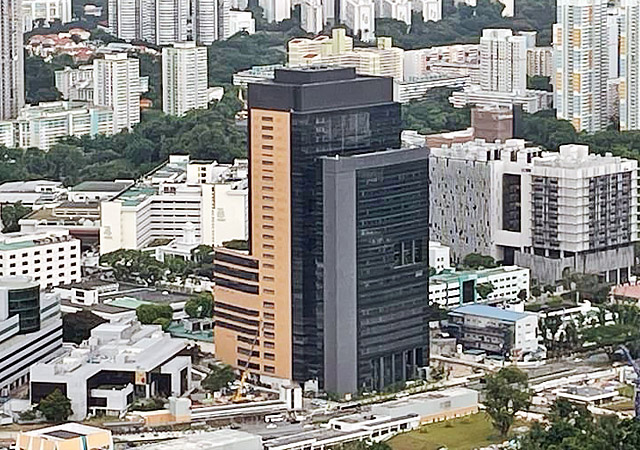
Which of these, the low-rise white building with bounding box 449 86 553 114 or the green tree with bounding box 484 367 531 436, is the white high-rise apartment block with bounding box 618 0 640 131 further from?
the green tree with bounding box 484 367 531 436

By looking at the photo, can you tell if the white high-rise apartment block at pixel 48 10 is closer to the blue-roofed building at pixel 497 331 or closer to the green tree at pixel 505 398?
the blue-roofed building at pixel 497 331

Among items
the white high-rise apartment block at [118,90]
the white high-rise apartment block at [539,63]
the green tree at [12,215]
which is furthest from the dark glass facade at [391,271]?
the white high-rise apartment block at [539,63]

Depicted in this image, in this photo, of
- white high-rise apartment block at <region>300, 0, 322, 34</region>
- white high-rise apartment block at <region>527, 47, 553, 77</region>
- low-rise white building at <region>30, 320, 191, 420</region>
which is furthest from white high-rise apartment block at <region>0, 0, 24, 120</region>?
low-rise white building at <region>30, 320, 191, 420</region>

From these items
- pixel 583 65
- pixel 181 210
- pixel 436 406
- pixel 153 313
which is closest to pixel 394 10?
pixel 583 65

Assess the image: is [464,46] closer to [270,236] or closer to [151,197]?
[151,197]

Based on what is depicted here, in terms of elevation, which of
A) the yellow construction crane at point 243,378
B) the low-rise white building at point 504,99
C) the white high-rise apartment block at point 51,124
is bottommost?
the yellow construction crane at point 243,378

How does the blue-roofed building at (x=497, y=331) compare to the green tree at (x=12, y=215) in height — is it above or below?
below

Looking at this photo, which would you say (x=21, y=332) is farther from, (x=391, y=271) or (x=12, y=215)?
(x=12, y=215)
